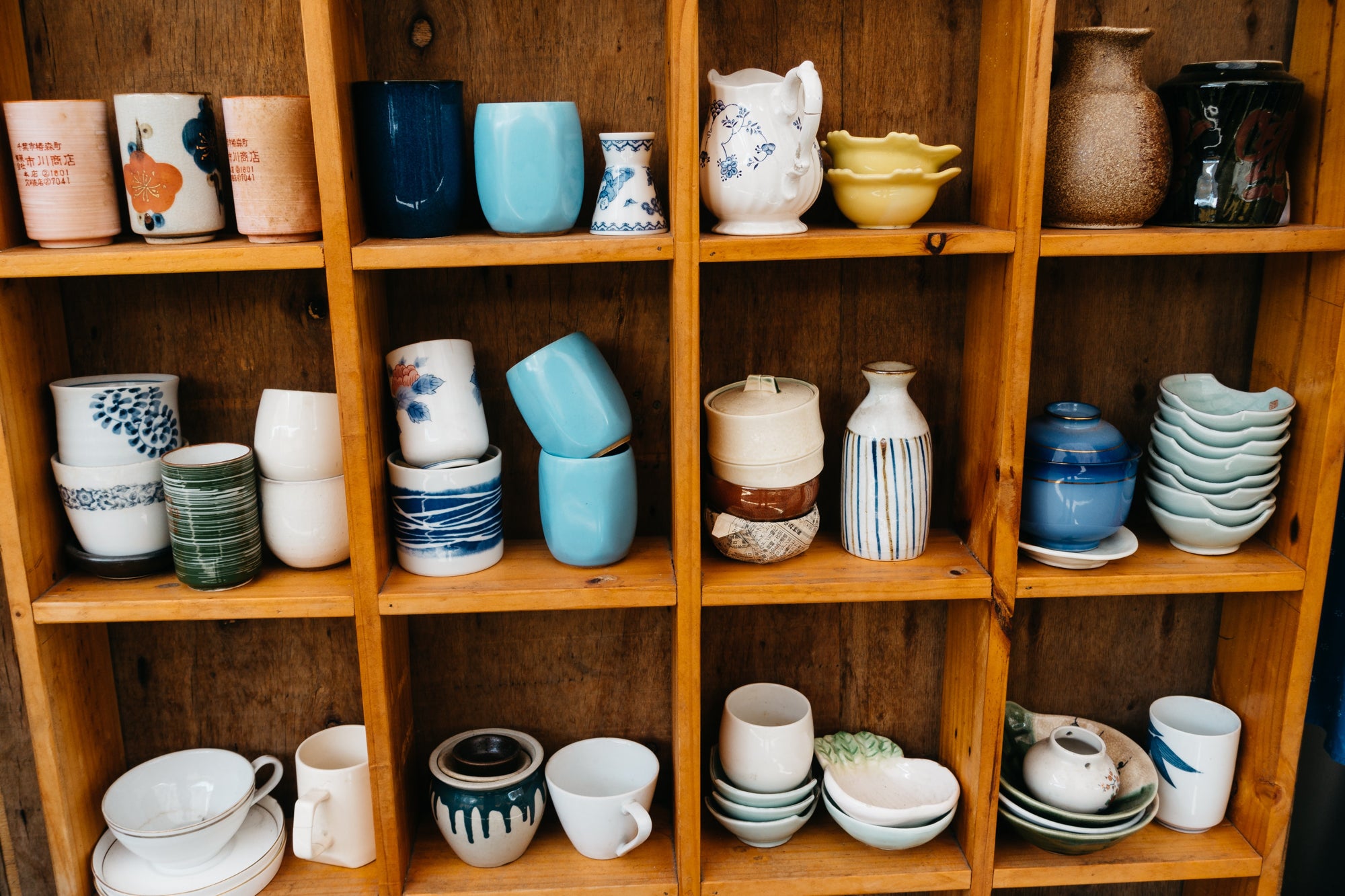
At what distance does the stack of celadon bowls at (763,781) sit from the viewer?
144cm

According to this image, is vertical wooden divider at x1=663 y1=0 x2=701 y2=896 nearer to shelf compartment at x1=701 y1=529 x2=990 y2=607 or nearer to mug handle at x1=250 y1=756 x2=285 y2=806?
shelf compartment at x1=701 y1=529 x2=990 y2=607

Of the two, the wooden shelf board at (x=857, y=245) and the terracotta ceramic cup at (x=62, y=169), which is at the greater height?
the terracotta ceramic cup at (x=62, y=169)

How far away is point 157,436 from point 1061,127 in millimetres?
1264

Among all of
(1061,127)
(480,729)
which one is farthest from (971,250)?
(480,729)

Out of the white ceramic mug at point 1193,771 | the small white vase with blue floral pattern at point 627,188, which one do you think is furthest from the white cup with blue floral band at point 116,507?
the white ceramic mug at point 1193,771

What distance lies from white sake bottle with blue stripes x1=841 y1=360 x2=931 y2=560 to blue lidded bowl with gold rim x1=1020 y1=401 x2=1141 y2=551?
0.47 feet

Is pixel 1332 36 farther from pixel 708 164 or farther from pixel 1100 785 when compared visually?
pixel 1100 785

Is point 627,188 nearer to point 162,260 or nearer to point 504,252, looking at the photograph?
point 504,252

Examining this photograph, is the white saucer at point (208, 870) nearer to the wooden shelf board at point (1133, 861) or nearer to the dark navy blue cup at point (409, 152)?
the dark navy blue cup at point (409, 152)

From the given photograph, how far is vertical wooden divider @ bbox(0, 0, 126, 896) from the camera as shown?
4.24 feet

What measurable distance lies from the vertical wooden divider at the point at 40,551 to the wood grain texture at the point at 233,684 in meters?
0.09

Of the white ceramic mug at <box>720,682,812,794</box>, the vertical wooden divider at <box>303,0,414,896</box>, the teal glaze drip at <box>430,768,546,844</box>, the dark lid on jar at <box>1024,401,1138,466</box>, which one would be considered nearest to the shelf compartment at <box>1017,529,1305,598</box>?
the dark lid on jar at <box>1024,401,1138,466</box>

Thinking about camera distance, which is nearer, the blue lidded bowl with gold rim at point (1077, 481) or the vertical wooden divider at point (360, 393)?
the vertical wooden divider at point (360, 393)

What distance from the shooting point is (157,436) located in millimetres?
1359
